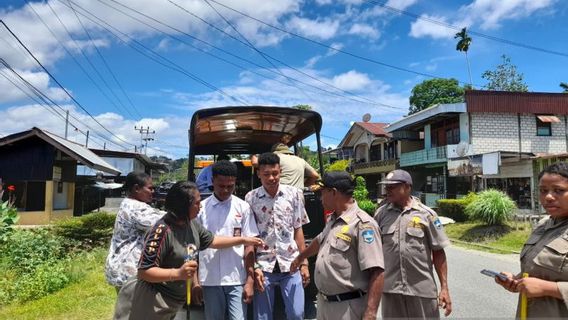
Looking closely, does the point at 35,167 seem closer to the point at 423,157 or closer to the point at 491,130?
the point at 423,157

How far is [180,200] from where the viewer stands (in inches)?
110

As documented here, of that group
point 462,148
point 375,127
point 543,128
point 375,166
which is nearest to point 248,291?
point 462,148

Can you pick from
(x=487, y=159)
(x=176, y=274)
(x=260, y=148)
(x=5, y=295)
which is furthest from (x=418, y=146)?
(x=176, y=274)

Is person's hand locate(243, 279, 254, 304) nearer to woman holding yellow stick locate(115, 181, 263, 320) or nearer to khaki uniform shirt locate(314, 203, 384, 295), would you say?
woman holding yellow stick locate(115, 181, 263, 320)

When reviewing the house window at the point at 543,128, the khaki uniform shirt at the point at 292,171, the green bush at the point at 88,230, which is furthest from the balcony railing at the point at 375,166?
the khaki uniform shirt at the point at 292,171

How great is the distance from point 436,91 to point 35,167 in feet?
133

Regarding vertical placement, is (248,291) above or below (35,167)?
below

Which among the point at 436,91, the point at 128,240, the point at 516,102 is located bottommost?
the point at 128,240

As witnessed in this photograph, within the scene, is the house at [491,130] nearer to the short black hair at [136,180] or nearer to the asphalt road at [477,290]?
the asphalt road at [477,290]

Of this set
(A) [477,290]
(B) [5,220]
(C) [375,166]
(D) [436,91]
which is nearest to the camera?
(A) [477,290]

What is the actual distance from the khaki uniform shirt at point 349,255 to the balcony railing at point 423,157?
24664mm

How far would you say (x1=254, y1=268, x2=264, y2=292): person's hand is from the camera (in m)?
3.33

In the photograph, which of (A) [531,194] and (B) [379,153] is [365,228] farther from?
(B) [379,153]

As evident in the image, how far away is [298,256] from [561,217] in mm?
1756
